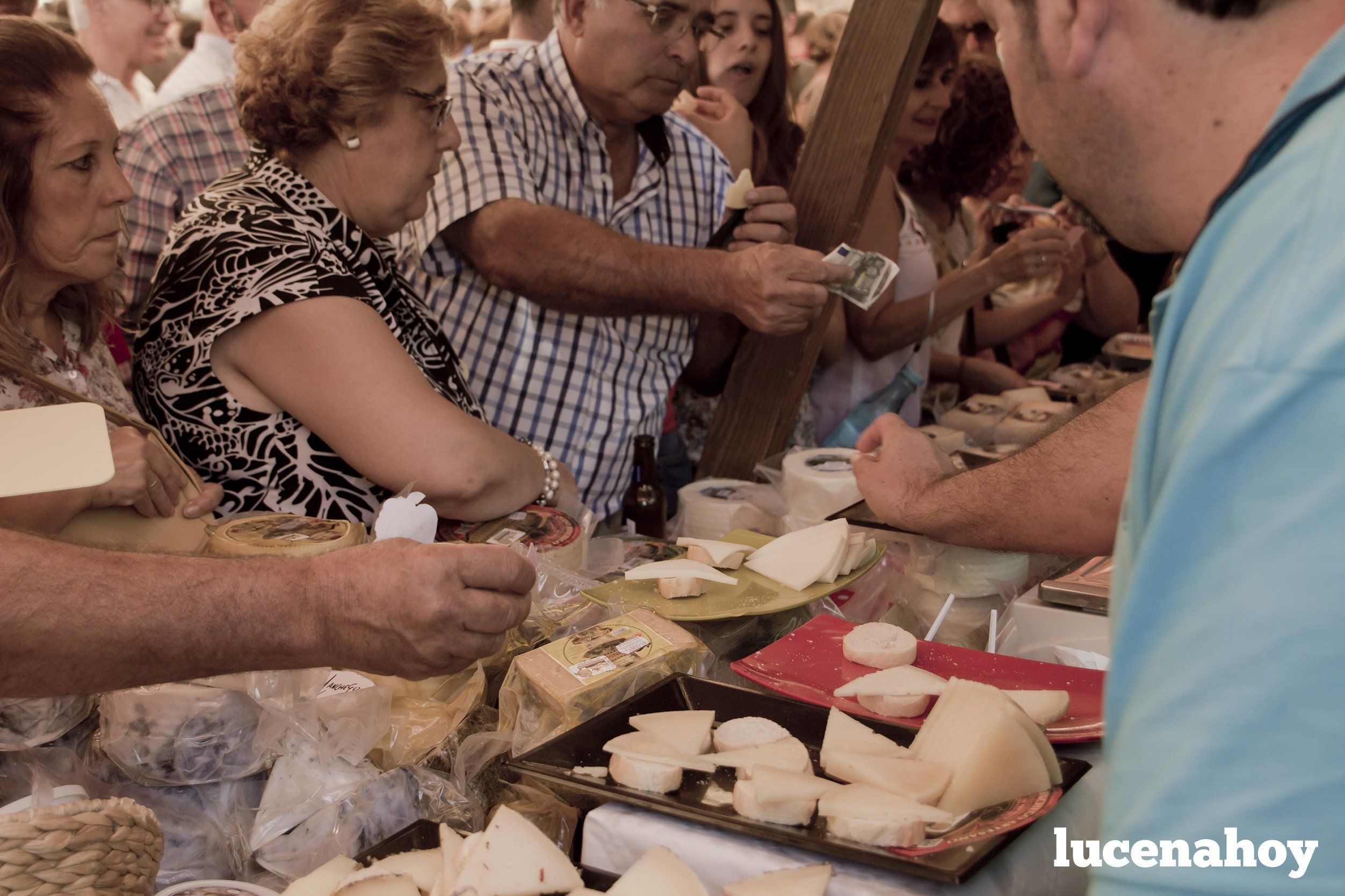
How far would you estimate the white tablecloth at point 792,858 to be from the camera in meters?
0.89

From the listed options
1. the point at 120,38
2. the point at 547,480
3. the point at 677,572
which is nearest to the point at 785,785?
the point at 677,572

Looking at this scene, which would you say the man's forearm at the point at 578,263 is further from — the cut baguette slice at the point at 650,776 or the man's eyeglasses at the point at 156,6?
the man's eyeglasses at the point at 156,6

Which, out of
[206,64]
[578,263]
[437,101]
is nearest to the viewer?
[437,101]

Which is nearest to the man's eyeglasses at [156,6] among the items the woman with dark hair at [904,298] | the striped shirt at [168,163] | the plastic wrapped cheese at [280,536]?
the striped shirt at [168,163]

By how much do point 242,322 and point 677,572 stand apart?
908 mm

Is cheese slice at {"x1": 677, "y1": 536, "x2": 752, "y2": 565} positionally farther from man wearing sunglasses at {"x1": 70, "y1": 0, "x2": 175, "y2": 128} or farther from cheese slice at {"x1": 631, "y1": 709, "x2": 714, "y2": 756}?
man wearing sunglasses at {"x1": 70, "y1": 0, "x2": 175, "y2": 128}

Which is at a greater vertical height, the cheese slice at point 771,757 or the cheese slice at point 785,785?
the cheese slice at point 785,785

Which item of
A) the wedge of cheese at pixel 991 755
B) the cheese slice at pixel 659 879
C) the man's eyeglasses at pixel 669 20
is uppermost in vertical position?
the man's eyeglasses at pixel 669 20

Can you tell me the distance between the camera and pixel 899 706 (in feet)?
3.93

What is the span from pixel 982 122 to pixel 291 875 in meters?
3.71

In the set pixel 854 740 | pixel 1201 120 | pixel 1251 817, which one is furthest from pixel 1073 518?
pixel 1251 817

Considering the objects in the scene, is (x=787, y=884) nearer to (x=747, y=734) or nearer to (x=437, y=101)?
(x=747, y=734)

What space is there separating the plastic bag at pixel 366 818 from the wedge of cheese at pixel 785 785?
1.23ft

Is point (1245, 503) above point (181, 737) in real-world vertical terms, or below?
above
